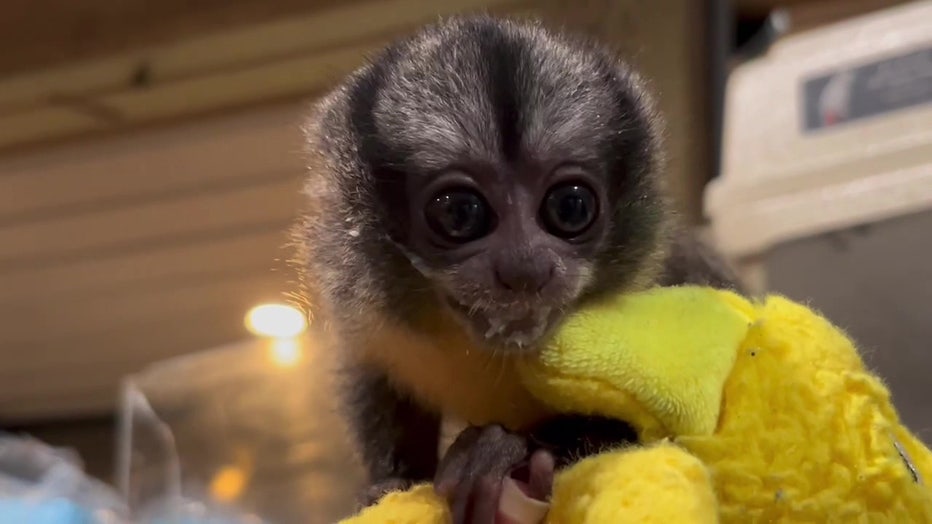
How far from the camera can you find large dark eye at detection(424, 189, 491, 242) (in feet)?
2.88

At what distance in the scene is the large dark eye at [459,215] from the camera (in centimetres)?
88

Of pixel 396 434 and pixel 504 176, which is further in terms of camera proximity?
pixel 396 434

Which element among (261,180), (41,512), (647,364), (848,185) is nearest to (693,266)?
(848,185)

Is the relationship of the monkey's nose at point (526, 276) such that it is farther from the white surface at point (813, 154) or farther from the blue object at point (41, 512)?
the blue object at point (41, 512)

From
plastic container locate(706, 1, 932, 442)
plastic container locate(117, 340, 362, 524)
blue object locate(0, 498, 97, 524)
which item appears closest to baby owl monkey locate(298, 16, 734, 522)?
plastic container locate(706, 1, 932, 442)

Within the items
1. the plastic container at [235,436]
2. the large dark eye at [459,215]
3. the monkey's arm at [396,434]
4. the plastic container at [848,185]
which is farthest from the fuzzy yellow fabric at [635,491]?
the plastic container at [235,436]

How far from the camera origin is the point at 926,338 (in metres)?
1.32

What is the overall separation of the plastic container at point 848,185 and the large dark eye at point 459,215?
0.60m

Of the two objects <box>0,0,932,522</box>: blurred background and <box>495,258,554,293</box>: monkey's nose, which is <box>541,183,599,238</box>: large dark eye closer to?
<box>495,258,554,293</box>: monkey's nose

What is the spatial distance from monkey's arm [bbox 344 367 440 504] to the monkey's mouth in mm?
286

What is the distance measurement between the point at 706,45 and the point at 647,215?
2.90 feet

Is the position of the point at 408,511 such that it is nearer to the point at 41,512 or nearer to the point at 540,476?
the point at 540,476

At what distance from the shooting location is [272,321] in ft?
9.69

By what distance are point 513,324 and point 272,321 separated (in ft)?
7.31
